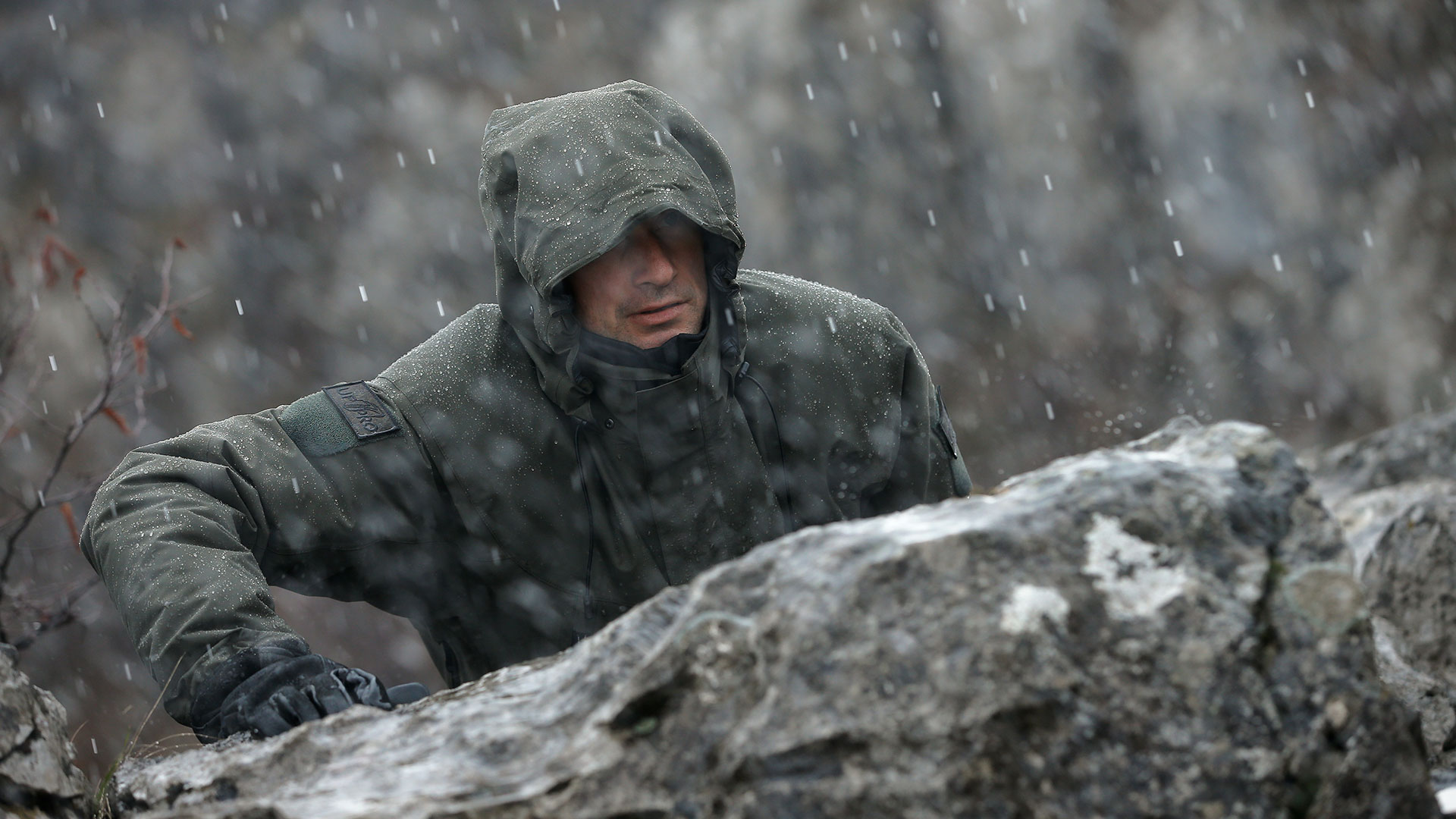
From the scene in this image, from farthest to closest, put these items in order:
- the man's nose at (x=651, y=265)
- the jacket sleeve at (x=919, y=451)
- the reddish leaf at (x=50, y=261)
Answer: the reddish leaf at (x=50, y=261) → the jacket sleeve at (x=919, y=451) → the man's nose at (x=651, y=265)

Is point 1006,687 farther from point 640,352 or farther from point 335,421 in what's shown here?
point 335,421

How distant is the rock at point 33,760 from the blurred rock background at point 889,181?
5658mm

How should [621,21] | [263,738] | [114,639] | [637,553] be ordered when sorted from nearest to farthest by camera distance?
[263,738] < [637,553] < [114,639] < [621,21]

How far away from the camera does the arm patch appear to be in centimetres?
260

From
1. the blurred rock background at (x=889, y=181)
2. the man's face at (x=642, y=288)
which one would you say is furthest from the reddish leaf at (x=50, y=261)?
the blurred rock background at (x=889, y=181)

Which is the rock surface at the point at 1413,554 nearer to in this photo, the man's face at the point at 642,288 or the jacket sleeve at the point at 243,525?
the man's face at the point at 642,288

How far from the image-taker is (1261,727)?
1262 mm

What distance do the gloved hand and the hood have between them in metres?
0.97

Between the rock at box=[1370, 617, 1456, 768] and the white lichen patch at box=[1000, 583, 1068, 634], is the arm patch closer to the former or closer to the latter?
the white lichen patch at box=[1000, 583, 1068, 634]

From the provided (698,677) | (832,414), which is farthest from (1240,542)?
(832,414)

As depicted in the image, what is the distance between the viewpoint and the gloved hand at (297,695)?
1.76m

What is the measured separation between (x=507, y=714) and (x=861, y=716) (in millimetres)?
500

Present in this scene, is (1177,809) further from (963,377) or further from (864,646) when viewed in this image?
(963,377)

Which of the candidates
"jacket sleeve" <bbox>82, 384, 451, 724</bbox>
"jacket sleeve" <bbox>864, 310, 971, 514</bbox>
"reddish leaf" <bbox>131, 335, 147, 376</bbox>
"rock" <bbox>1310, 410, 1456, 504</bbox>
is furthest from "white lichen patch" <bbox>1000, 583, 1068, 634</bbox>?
"rock" <bbox>1310, 410, 1456, 504</bbox>
